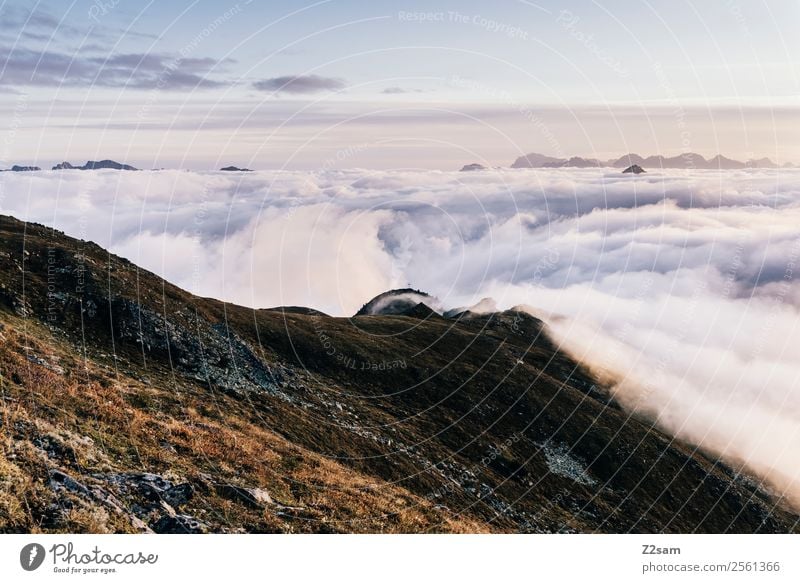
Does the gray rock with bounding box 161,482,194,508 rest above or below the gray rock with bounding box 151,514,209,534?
above

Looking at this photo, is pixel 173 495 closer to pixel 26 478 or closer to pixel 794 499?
pixel 26 478

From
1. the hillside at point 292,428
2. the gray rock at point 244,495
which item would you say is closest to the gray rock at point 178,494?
the hillside at point 292,428

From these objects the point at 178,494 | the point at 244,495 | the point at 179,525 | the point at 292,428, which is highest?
the point at 178,494

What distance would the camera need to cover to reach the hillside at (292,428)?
2380 centimetres

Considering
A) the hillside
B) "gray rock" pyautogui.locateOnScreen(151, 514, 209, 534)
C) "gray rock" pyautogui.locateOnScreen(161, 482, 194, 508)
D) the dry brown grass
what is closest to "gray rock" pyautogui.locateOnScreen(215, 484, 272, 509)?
the hillside

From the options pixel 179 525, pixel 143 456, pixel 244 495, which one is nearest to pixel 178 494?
pixel 179 525

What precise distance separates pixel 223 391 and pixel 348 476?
17.9 m

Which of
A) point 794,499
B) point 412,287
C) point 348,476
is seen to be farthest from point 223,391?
point 412,287

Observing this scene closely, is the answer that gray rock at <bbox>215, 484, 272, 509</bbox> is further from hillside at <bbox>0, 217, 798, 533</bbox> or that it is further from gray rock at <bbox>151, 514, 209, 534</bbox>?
gray rock at <bbox>151, 514, 209, 534</bbox>

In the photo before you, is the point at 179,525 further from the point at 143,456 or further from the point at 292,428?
the point at 292,428

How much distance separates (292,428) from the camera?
5012 centimetres

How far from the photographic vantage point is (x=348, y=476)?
38938mm

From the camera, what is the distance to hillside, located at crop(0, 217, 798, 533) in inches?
937

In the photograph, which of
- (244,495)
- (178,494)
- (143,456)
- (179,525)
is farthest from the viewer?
(143,456)
